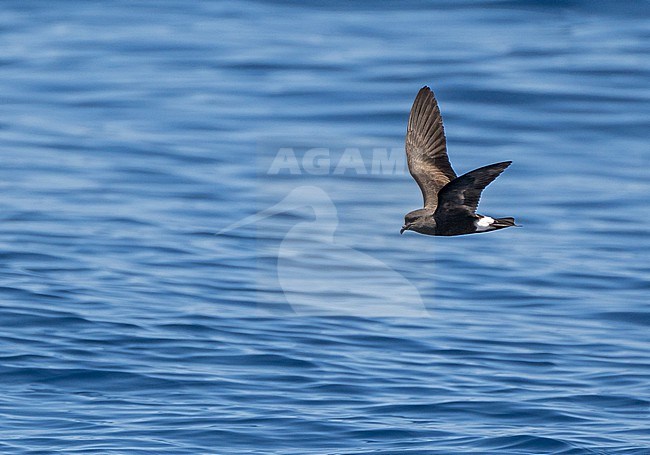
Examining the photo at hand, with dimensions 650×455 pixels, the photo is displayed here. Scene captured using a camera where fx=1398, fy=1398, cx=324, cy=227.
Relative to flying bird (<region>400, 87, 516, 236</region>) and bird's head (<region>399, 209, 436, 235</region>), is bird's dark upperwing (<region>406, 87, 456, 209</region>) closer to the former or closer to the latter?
flying bird (<region>400, 87, 516, 236</region>)

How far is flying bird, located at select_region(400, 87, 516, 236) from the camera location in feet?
30.7

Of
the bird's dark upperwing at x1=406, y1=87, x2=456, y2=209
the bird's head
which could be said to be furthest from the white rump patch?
the bird's dark upperwing at x1=406, y1=87, x2=456, y2=209

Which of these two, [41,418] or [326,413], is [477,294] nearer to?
[326,413]

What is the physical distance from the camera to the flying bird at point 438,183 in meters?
9.37

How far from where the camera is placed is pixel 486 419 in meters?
13.1

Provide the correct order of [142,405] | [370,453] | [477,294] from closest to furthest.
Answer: [370,453], [142,405], [477,294]

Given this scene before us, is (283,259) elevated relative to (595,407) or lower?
elevated

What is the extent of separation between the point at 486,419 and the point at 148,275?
200 inches

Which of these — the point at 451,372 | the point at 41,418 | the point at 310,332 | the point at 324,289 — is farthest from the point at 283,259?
the point at 41,418

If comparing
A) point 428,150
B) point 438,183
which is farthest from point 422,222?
point 428,150

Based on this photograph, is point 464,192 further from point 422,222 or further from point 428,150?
point 428,150

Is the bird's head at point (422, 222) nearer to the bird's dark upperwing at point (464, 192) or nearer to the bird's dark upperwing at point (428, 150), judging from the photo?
the bird's dark upperwing at point (464, 192)

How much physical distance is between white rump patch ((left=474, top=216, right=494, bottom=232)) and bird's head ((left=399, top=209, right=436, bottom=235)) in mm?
394

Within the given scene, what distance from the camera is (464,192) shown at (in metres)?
9.59
